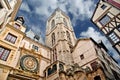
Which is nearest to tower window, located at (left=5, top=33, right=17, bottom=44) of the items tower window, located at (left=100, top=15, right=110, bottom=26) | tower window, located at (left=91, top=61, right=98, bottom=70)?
tower window, located at (left=91, top=61, right=98, bottom=70)

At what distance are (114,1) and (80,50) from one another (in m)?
9.41

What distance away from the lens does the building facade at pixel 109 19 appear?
41.7 ft

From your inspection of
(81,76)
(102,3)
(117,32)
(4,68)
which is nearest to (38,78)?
(4,68)

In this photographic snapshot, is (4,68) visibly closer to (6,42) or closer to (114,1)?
(6,42)

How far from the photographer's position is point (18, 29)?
2027cm

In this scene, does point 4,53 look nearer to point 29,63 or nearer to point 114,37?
point 29,63

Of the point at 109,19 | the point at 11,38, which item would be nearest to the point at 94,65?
the point at 109,19

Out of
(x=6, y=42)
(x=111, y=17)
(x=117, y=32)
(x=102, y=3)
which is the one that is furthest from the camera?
(x=6, y=42)

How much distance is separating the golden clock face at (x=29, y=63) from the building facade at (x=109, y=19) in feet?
39.1

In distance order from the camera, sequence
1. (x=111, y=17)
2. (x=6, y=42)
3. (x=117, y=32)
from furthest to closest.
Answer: (x=6, y=42) → (x=111, y=17) → (x=117, y=32)

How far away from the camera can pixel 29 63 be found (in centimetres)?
1847

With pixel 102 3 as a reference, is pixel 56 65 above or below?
below

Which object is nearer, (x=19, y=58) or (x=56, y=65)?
(x=56, y=65)

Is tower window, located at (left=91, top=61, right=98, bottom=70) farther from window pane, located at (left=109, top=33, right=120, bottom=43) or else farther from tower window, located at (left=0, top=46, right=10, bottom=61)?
tower window, located at (left=0, top=46, right=10, bottom=61)
